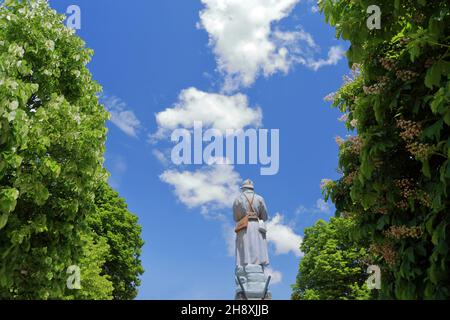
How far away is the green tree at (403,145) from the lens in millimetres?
8438

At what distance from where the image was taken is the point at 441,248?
8.20 m

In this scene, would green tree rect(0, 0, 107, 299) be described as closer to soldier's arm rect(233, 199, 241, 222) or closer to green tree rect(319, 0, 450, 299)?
soldier's arm rect(233, 199, 241, 222)

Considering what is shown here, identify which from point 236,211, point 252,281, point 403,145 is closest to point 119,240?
point 236,211

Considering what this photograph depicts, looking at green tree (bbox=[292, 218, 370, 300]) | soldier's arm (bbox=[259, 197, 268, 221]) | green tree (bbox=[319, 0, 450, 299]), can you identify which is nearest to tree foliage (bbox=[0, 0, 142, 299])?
soldier's arm (bbox=[259, 197, 268, 221])

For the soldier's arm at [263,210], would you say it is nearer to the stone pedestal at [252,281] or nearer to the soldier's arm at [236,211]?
the soldier's arm at [236,211]

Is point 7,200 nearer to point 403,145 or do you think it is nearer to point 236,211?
point 403,145

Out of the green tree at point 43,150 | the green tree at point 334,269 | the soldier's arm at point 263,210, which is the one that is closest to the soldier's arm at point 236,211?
the soldier's arm at point 263,210

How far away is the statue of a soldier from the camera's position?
19500 mm

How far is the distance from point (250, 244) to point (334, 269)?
23.6 metres

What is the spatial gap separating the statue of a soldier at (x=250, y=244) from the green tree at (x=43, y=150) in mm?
5860

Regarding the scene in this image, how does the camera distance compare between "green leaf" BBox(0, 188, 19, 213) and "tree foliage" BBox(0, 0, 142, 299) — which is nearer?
"green leaf" BBox(0, 188, 19, 213)

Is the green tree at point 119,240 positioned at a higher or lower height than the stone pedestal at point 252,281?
higher
